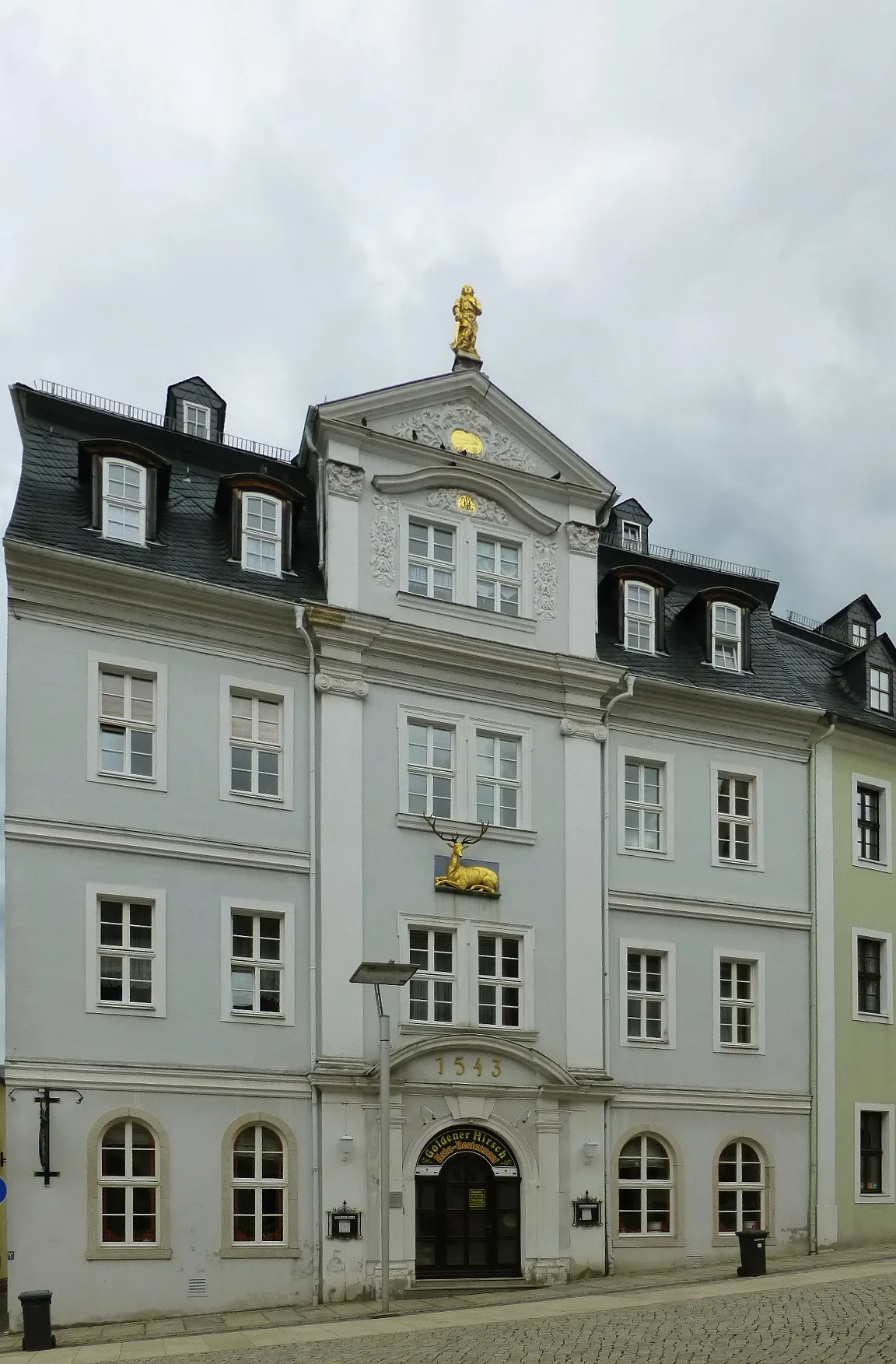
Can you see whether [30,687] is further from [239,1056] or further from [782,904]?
[782,904]

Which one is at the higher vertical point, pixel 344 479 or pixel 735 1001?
pixel 344 479

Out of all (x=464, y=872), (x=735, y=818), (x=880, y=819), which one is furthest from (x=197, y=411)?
(x=880, y=819)

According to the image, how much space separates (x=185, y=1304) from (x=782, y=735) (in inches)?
671

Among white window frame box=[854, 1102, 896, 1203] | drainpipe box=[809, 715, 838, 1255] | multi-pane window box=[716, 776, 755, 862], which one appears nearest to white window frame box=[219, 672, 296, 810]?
multi-pane window box=[716, 776, 755, 862]

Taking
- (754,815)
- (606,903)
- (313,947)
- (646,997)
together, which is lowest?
(646,997)

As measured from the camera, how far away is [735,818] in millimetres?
34500

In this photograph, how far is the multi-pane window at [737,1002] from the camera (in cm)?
3353

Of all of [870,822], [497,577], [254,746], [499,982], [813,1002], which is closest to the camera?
[254,746]

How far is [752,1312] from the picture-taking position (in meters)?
22.9

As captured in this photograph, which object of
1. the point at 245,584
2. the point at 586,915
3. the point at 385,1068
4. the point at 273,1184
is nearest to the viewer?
the point at 385,1068

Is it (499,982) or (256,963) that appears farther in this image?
(499,982)

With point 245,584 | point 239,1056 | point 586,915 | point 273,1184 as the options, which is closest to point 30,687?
point 245,584

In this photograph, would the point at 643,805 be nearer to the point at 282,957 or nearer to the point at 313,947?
the point at 313,947

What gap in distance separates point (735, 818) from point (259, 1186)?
1279cm
